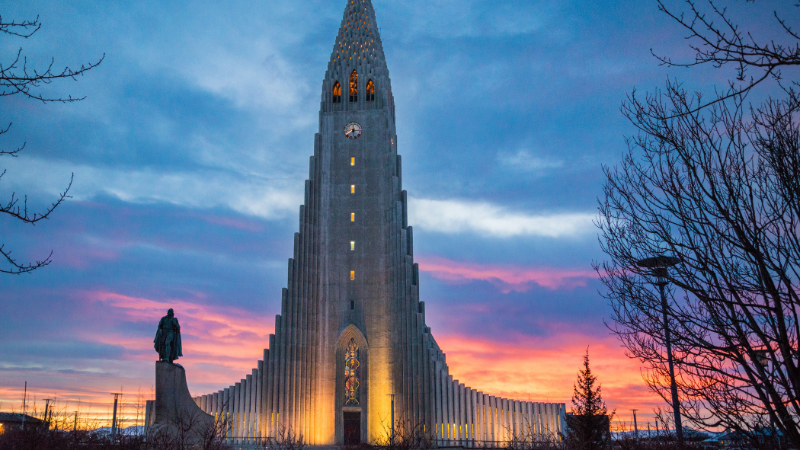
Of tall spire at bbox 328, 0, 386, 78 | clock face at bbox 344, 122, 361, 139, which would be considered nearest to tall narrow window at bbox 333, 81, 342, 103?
tall spire at bbox 328, 0, 386, 78

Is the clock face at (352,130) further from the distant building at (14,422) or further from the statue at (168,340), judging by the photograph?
the distant building at (14,422)

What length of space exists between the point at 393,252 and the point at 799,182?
3645 centimetres

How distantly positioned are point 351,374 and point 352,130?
17.8 m

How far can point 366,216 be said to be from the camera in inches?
1768

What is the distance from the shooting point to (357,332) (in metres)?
42.4

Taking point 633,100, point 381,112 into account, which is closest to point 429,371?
point 381,112

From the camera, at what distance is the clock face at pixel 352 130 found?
4666cm

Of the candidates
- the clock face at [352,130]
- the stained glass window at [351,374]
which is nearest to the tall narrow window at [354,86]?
the clock face at [352,130]

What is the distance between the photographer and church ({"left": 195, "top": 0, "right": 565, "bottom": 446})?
39.8 metres

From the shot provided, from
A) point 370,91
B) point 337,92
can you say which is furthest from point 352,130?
point 337,92

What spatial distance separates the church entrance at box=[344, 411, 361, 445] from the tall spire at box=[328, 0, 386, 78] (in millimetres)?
25445

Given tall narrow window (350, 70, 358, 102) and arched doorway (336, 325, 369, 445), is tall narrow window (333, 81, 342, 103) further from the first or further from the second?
arched doorway (336, 325, 369, 445)

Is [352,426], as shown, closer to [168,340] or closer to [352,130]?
[168,340]

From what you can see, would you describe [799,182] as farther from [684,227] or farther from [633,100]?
[633,100]
